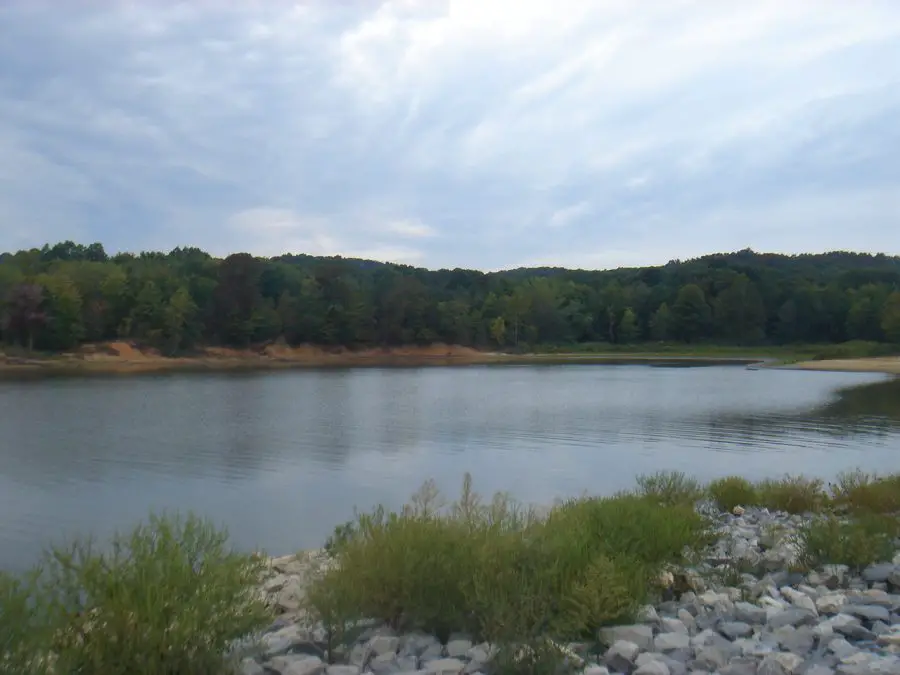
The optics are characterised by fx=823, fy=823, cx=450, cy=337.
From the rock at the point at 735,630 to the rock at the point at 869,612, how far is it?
84 cm

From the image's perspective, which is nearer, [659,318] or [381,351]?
[381,351]

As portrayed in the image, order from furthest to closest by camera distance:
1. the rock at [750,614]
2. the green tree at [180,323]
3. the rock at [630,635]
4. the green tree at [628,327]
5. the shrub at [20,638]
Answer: the green tree at [628,327] < the green tree at [180,323] < the rock at [750,614] < the rock at [630,635] < the shrub at [20,638]

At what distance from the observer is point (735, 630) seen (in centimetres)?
570

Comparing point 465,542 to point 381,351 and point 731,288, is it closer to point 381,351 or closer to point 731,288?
point 381,351

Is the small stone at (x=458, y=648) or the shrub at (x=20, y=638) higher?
the shrub at (x=20, y=638)

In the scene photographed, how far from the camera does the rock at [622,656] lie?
16.7ft

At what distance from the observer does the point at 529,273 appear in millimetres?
169000

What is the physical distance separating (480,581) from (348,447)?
1621 cm

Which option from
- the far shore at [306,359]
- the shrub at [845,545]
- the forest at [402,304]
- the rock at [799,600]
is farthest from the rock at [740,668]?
the forest at [402,304]

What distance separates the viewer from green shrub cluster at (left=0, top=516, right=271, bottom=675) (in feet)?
14.0

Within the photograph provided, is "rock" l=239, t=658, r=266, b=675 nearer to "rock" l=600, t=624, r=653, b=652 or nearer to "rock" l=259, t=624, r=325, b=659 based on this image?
"rock" l=259, t=624, r=325, b=659

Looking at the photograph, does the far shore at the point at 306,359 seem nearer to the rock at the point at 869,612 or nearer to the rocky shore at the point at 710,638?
the rocky shore at the point at 710,638

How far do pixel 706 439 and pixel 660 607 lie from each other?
18.0 metres

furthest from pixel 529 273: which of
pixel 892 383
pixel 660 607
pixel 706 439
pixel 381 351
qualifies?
pixel 660 607
